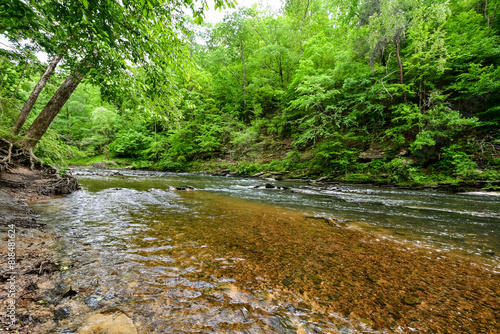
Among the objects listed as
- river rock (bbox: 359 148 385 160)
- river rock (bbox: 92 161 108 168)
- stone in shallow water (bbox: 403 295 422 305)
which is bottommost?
stone in shallow water (bbox: 403 295 422 305)

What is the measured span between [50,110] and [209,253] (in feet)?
20.8

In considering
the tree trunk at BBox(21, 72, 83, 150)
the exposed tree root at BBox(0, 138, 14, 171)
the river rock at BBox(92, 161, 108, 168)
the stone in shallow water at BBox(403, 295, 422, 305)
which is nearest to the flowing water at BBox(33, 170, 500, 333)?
the stone in shallow water at BBox(403, 295, 422, 305)

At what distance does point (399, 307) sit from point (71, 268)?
323cm

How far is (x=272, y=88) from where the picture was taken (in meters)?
24.9

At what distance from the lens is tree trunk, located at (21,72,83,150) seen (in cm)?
522

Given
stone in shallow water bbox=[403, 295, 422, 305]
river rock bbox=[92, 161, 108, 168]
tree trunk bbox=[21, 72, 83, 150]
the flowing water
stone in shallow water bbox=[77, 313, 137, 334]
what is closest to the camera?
stone in shallow water bbox=[77, 313, 137, 334]

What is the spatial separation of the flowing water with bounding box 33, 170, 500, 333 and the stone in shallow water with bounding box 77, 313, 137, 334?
6 cm

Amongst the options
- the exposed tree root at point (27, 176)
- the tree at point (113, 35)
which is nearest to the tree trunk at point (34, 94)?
the exposed tree root at point (27, 176)

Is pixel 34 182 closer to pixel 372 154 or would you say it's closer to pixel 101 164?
pixel 372 154

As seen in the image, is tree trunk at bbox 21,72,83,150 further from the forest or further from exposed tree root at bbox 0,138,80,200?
exposed tree root at bbox 0,138,80,200

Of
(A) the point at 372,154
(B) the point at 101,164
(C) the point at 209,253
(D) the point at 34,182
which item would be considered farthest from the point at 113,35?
(B) the point at 101,164

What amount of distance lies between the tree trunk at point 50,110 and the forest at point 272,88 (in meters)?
0.03

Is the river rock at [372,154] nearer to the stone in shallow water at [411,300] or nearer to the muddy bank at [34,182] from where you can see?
the stone in shallow water at [411,300]

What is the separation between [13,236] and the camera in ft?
8.57
